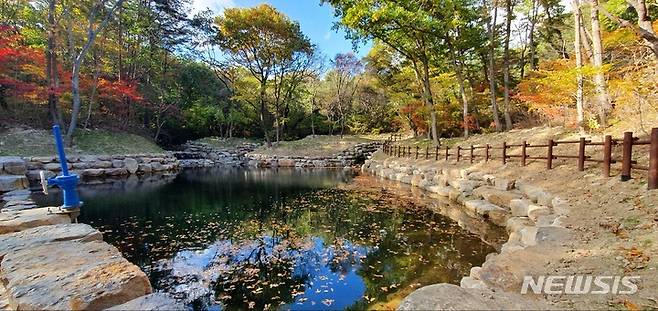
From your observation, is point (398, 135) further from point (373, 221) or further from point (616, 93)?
point (373, 221)

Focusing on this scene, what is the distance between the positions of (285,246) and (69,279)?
3.61 meters

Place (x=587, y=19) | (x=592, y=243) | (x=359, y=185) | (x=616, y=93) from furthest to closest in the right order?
(x=587, y=19)
(x=359, y=185)
(x=616, y=93)
(x=592, y=243)

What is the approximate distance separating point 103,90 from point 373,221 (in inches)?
800

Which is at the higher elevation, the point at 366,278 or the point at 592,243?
the point at 592,243

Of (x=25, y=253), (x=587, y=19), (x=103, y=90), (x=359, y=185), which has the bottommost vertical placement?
(x=359, y=185)

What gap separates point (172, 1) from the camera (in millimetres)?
24953

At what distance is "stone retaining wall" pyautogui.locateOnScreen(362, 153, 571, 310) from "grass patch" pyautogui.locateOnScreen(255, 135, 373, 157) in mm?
10787

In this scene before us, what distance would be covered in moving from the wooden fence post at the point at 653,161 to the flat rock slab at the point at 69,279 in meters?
6.62

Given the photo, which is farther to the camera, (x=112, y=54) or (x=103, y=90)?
(x=112, y=54)

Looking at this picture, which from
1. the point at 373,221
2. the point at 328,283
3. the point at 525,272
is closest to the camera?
the point at 525,272

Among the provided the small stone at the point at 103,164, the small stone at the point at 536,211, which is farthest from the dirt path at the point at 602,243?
the small stone at the point at 103,164

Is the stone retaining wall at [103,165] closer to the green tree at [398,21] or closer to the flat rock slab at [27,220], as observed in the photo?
the flat rock slab at [27,220]

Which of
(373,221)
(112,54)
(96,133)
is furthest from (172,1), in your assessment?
(373,221)

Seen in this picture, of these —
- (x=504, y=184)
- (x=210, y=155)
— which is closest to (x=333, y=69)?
(x=210, y=155)
